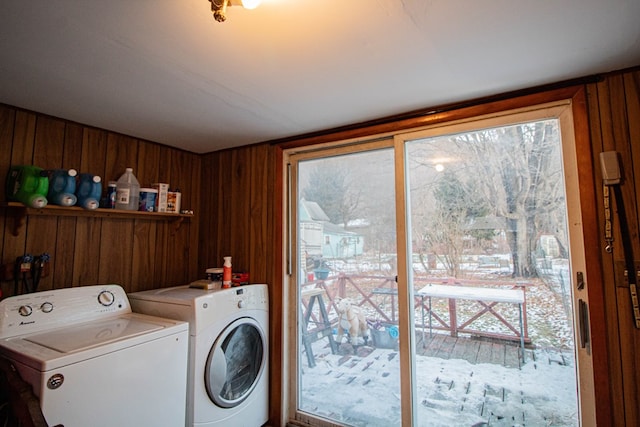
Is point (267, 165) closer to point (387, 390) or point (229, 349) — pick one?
point (229, 349)

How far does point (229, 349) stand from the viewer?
2.04m

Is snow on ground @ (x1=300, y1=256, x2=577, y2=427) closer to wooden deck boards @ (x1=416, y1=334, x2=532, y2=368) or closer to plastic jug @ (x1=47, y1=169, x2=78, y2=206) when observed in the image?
wooden deck boards @ (x1=416, y1=334, x2=532, y2=368)

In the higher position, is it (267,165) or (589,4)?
(589,4)

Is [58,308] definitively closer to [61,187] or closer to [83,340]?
[83,340]

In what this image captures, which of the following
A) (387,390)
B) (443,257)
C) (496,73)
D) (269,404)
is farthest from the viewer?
(269,404)

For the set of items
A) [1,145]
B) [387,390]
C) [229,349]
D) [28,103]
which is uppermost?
[28,103]

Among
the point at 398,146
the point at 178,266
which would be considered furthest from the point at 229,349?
the point at 398,146

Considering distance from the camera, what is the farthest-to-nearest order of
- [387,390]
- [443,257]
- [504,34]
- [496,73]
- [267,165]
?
[267,165] → [387,390] → [443,257] → [496,73] → [504,34]

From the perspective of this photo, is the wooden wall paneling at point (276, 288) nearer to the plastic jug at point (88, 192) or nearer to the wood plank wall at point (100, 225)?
the wood plank wall at point (100, 225)

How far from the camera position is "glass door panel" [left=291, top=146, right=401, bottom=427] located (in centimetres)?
212

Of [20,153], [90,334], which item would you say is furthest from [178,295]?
[20,153]

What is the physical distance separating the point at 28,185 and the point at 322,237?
1.81 metres

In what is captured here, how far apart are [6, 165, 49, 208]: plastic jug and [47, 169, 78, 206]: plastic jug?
4 cm

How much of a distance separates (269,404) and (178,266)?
4.40 ft
